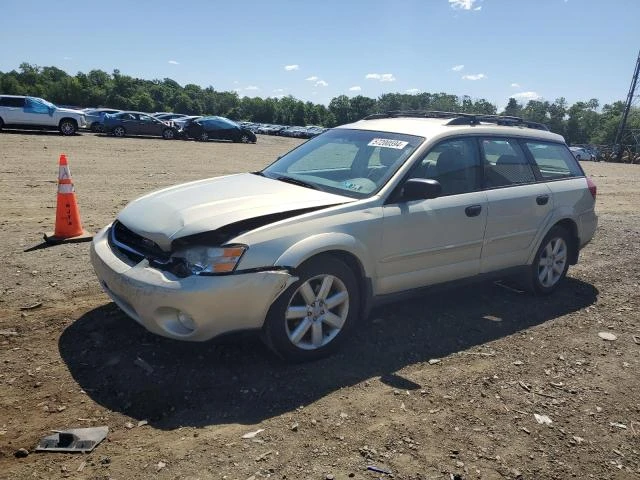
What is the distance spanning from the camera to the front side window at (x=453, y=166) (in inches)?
174

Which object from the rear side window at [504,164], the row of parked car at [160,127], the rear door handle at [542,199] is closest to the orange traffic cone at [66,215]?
the rear side window at [504,164]

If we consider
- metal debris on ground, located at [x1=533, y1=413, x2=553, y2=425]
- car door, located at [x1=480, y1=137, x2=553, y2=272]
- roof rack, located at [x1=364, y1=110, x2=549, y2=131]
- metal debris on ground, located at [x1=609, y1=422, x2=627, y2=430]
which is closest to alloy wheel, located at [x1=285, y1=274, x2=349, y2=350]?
metal debris on ground, located at [x1=533, y1=413, x2=553, y2=425]

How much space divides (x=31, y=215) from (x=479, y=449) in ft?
23.6

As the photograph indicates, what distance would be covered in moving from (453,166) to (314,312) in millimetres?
1915

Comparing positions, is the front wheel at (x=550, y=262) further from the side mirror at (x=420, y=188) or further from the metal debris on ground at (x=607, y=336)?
the side mirror at (x=420, y=188)

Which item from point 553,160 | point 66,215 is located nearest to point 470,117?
point 553,160

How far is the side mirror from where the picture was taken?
404cm

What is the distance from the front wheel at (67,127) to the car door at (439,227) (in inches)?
958

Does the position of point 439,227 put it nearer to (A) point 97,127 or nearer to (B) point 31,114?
(B) point 31,114

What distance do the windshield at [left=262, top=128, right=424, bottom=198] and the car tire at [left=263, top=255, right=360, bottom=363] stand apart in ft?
2.30

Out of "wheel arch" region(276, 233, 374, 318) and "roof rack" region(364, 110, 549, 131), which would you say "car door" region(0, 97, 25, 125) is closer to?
"roof rack" region(364, 110, 549, 131)

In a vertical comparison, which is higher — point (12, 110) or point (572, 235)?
point (12, 110)

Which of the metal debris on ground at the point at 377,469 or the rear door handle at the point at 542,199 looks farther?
the rear door handle at the point at 542,199

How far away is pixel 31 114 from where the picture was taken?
919 inches
